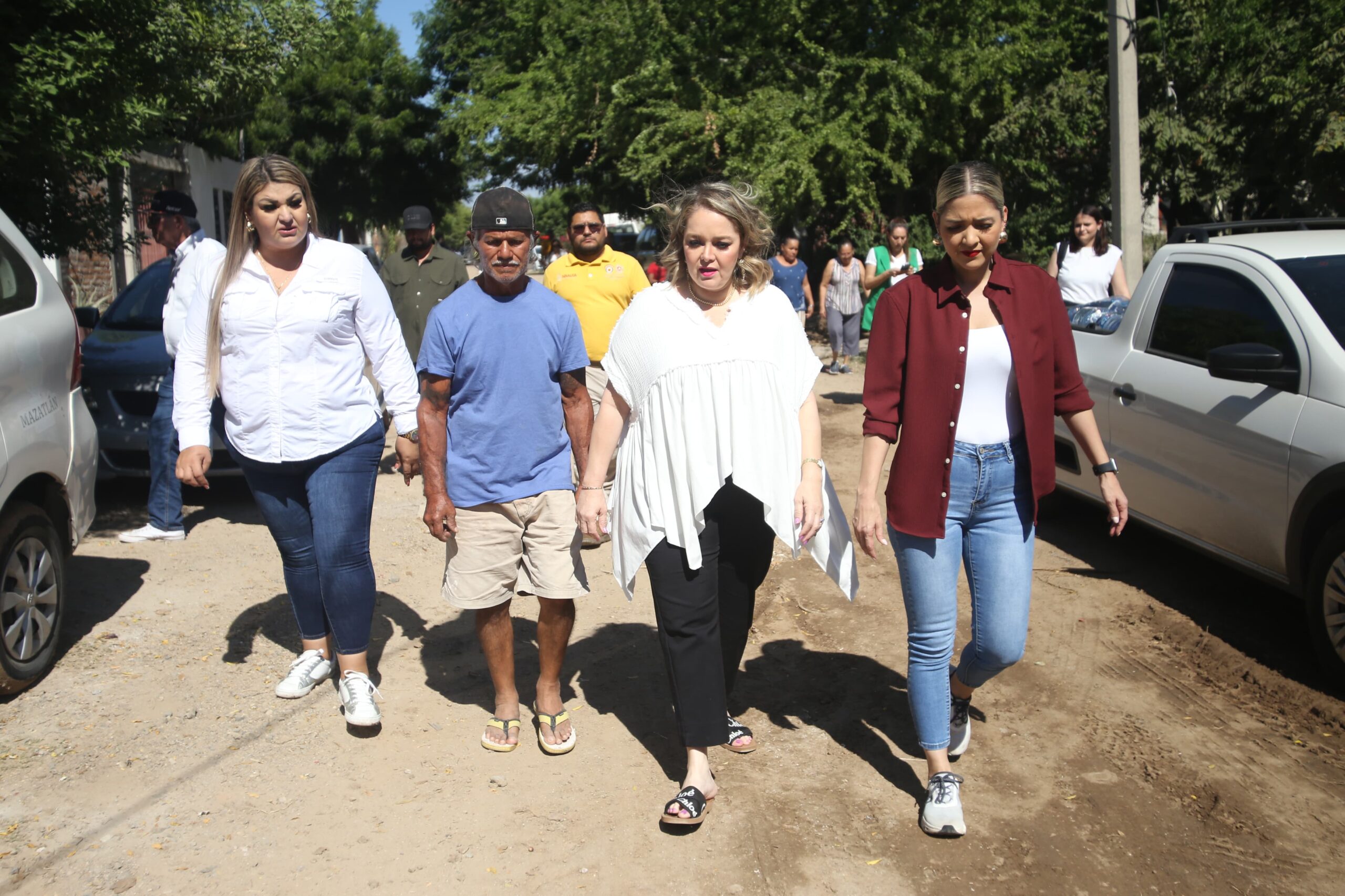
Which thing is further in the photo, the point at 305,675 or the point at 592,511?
the point at 305,675

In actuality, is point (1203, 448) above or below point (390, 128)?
below

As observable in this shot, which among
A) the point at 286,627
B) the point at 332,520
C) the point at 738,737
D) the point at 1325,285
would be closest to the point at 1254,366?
the point at 1325,285

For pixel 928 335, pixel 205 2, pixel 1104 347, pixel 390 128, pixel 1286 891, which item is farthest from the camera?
pixel 390 128

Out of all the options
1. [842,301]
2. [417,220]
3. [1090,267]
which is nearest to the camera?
[1090,267]

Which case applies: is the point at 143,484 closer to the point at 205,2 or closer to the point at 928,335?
the point at 928,335

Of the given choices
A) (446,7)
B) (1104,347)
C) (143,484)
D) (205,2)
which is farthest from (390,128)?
(1104,347)

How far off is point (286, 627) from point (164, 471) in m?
1.98

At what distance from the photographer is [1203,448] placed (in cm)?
525

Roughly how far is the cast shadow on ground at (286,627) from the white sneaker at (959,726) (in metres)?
2.39

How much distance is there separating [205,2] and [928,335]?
552 inches

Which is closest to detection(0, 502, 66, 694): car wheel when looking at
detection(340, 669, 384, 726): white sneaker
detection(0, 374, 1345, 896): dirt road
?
detection(0, 374, 1345, 896): dirt road

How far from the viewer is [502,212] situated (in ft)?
13.0

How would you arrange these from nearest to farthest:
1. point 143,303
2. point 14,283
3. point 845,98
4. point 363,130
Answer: point 14,283, point 143,303, point 845,98, point 363,130

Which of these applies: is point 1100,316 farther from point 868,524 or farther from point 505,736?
point 505,736
